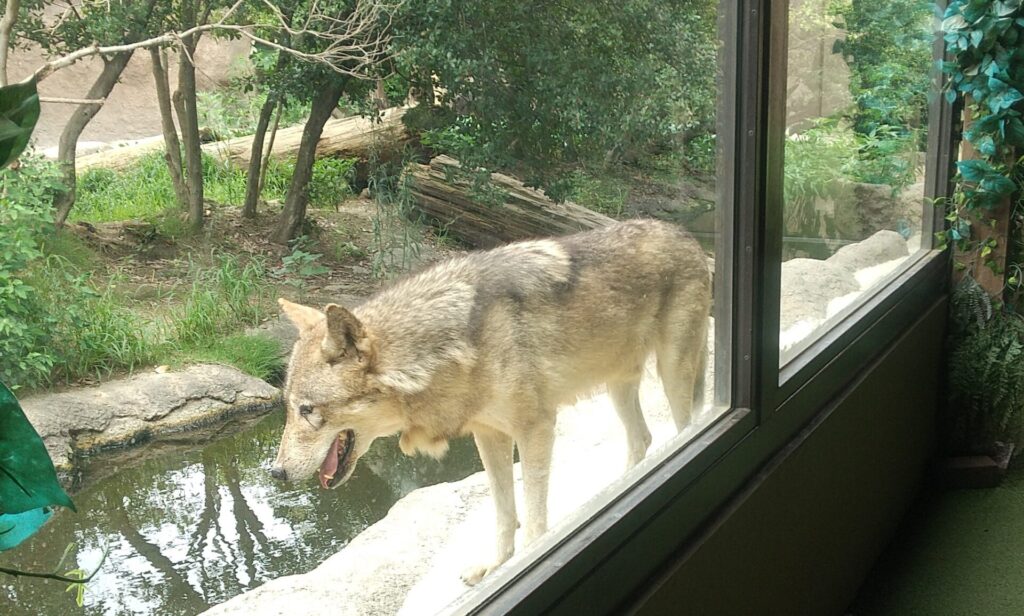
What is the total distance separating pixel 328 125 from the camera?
112 cm

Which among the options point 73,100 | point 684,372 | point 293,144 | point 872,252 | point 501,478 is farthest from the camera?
point 872,252

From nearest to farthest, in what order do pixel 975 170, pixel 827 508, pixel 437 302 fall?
pixel 437 302
pixel 827 508
pixel 975 170

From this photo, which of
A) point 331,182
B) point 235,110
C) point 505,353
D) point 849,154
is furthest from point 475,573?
point 849,154

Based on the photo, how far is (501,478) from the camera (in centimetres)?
172

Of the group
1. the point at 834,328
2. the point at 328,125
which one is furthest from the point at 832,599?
the point at 328,125

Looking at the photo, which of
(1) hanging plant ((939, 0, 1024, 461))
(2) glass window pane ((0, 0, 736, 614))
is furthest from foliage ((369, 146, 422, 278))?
(1) hanging plant ((939, 0, 1024, 461))

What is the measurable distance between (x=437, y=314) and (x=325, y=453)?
0.37m

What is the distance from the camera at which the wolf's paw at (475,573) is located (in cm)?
131

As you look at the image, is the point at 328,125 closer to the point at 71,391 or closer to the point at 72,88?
the point at 72,88

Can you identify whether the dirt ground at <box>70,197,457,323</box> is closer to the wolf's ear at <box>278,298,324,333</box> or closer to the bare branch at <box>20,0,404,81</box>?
the wolf's ear at <box>278,298,324,333</box>

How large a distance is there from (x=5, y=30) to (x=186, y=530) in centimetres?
54

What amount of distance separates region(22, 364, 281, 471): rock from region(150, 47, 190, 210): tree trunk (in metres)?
0.20

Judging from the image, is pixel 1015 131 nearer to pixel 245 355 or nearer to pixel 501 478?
pixel 501 478

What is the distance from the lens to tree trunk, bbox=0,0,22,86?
75 cm
